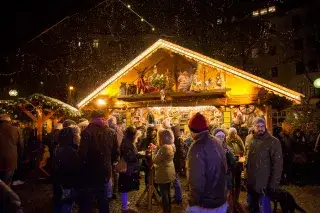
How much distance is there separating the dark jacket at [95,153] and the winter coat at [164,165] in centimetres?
147

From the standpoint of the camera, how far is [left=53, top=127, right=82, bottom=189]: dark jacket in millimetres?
5453

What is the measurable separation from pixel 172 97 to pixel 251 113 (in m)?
3.29

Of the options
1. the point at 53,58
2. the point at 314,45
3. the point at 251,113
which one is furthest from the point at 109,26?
the point at 251,113

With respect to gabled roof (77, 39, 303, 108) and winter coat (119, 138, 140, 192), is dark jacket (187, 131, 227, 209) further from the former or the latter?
gabled roof (77, 39, 303, 108)

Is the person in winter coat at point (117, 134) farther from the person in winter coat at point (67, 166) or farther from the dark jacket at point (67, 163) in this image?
the dark jacket at point (67, 163)

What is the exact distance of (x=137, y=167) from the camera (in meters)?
7.57

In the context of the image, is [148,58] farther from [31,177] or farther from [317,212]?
[317,212]

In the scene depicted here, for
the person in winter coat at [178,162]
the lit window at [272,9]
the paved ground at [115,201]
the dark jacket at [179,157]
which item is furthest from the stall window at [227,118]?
the lit window at [272,9]

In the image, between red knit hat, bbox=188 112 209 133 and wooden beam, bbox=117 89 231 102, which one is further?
wooden beam, bbox=117 89 231 102

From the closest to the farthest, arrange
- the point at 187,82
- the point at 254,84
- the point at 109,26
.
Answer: the point at 254,84, the point at 187,82, the point at 109,26

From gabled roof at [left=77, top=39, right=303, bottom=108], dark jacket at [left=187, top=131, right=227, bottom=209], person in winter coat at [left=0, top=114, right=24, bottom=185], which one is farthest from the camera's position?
gabled roof at [left=77, top=39, right=303, bottom=108]

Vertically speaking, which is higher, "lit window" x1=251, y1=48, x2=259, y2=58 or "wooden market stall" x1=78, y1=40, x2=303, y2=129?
"lit window" x1=251, y1=48, x2=259, y2=58

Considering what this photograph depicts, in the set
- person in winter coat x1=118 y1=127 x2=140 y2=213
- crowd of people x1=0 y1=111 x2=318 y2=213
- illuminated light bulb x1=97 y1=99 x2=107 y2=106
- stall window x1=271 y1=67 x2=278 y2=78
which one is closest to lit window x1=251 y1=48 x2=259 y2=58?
stall window x1=271 y1=67 x2=278 y2=78

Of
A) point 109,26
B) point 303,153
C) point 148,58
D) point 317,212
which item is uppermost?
point 109,26
